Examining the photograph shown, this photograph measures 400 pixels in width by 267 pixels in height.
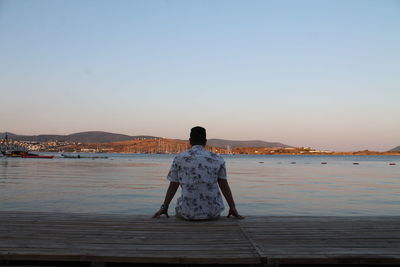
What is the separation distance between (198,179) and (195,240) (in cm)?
134

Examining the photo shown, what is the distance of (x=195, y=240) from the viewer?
5508mm

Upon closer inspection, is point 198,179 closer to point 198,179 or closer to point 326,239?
point 198,179

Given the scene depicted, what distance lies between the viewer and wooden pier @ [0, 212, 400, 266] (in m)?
4.74

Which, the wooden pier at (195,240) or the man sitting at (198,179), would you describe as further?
→ the man sitting at (198,179)

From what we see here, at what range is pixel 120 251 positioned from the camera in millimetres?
4930

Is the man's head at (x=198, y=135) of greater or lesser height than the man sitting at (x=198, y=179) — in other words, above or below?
above

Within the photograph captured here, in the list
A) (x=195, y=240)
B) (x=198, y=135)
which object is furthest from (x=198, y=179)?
(x=195, y=240)

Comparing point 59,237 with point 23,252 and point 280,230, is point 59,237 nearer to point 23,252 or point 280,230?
point 23,252

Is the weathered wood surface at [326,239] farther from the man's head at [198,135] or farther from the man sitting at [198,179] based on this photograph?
the man's head at [198,135]

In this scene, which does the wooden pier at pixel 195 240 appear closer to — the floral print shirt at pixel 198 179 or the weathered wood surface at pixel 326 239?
the weathered wood surface at pixel 326 239

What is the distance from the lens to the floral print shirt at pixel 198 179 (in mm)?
6648

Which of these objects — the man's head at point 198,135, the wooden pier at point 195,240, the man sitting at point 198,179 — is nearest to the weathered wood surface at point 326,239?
the wooden pier at point 195,240

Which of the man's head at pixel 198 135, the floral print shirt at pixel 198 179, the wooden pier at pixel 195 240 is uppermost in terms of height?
the man's head at pixel 198 135

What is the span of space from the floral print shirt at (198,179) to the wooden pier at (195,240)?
235mm
